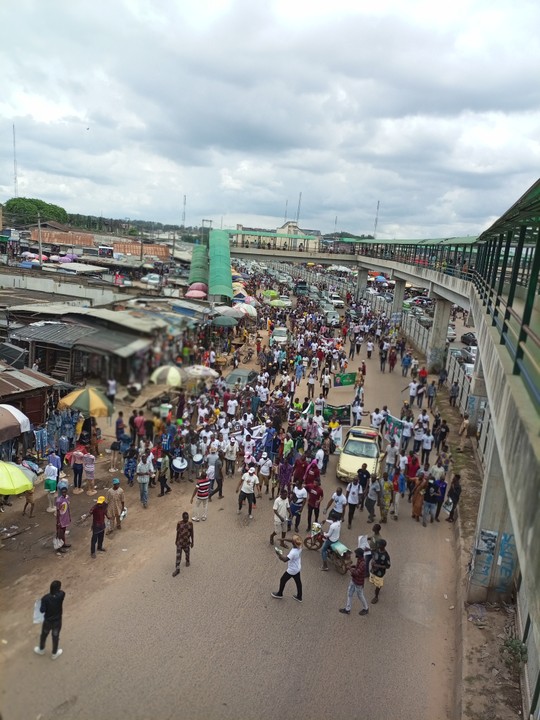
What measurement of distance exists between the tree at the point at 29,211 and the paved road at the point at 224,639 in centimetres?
9350

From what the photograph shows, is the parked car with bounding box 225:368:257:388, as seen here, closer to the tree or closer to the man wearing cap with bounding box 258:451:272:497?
the man wearing cap with bounding box 258:451:272:497

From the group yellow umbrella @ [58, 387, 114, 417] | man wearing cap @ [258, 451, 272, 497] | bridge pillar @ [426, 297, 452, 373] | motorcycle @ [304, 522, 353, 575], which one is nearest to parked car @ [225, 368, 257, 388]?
man wearing cap @ [258, 451, 272, 497]

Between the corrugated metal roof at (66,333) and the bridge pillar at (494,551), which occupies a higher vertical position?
the corrugated metal roof at (66,333)

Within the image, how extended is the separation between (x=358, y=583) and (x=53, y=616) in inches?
208

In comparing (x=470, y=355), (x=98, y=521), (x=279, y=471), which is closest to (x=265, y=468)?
(x=279, y=471)

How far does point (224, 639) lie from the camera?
8.64 m

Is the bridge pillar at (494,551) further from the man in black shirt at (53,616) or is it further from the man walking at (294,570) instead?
the man in black shirt at (53,616)

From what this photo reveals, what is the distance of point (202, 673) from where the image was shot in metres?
7.87

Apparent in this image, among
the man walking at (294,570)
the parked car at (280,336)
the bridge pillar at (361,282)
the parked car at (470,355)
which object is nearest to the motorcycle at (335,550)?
the man walking at (294,570)

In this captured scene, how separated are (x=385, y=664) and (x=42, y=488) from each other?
995 centimetres

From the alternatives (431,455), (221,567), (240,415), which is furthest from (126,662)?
(431,455)

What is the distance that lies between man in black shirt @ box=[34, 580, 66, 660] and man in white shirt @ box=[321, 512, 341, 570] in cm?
548

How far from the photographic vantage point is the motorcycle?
35.4 ft

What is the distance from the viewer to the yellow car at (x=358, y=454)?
15148 millimetres
